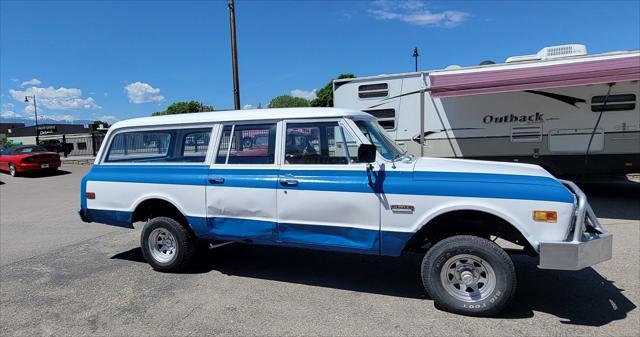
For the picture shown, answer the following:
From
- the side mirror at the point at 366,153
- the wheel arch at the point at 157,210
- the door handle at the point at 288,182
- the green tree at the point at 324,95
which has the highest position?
the green tree at the point at 324,95

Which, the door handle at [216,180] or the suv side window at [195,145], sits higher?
the suv side window at [195,145]

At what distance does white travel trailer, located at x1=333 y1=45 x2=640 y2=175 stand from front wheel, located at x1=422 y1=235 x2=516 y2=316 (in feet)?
17.5

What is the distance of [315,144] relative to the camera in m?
4.66

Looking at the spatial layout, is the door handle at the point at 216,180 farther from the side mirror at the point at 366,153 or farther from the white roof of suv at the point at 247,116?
the side mirror at the point at 366,153

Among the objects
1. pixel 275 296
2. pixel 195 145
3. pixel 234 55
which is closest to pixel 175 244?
pixel 195 145

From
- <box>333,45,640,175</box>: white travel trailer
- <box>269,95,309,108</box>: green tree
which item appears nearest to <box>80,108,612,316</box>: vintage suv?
<box>333,45,640,175</box>: white travel trailer

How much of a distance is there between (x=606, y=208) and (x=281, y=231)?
7.67m

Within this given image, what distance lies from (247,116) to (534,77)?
6164 mm

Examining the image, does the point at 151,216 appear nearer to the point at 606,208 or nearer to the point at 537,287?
the point at 537,287

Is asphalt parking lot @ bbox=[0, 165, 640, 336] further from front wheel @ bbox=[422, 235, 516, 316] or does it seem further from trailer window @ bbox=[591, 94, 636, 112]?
trailer window @ bbox=[591, 94, 636, 112]

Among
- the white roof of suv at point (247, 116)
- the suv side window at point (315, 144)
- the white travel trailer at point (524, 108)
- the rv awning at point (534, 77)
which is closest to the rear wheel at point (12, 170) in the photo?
the white travel trailer at point (524, 108)

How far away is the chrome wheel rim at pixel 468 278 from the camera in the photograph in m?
3.93

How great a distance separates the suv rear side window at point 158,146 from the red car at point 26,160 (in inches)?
646

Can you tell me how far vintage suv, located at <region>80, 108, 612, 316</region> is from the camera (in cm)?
381
